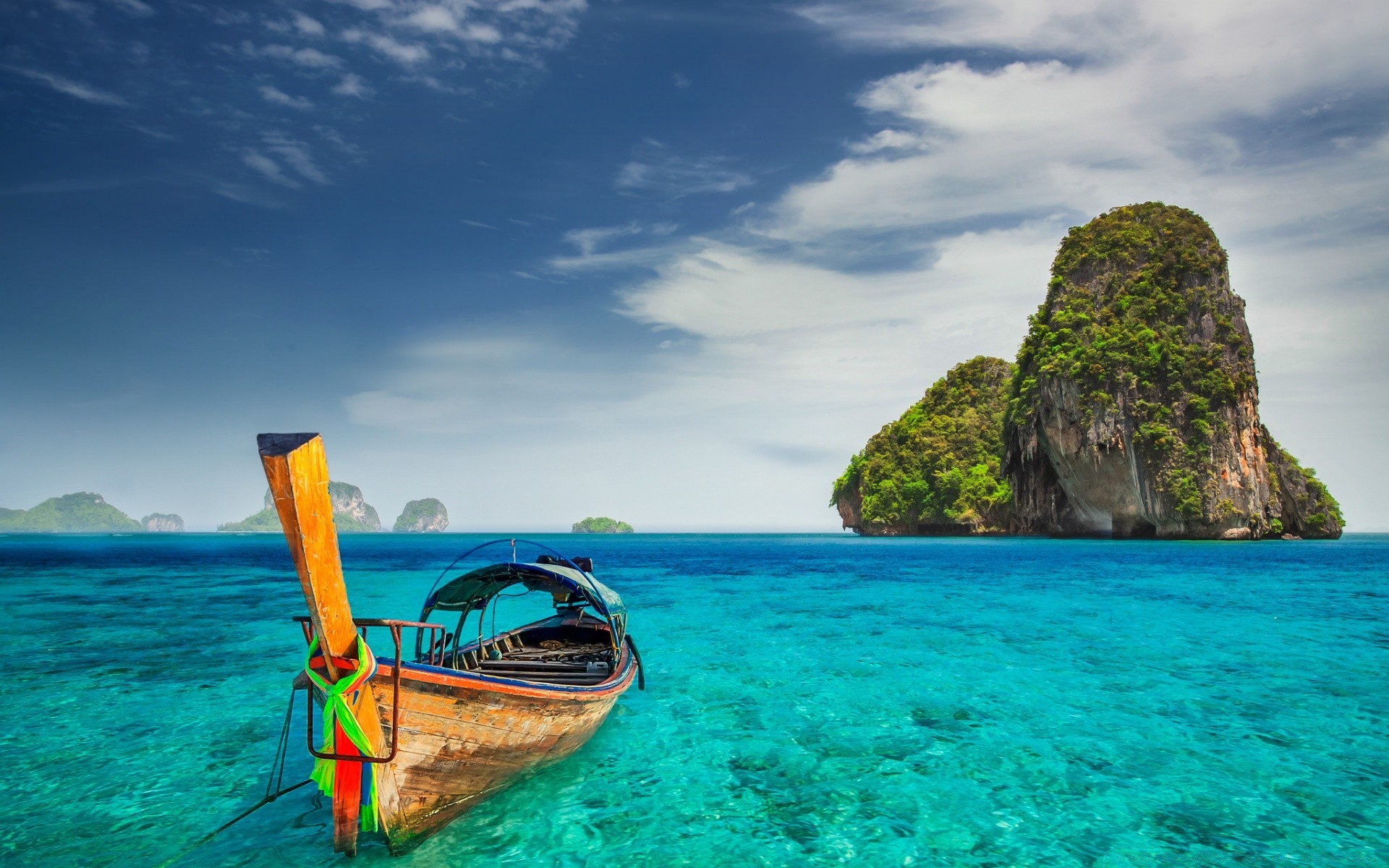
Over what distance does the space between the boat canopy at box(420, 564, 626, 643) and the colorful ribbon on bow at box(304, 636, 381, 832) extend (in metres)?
3.53

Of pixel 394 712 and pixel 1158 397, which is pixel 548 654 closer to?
pixel 394 712

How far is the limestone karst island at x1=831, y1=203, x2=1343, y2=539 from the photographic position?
61.6 m

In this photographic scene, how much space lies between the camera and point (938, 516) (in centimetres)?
9731

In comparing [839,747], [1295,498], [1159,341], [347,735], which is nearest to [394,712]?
[347,735]

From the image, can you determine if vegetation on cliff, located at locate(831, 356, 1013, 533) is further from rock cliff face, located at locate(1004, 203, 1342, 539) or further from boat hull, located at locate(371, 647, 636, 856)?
boat hull, located at locate(371, 647, 636, 856)

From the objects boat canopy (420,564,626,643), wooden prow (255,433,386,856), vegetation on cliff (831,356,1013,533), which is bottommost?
boat canopy (420,564,626,643)

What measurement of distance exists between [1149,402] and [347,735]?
73.5 meters

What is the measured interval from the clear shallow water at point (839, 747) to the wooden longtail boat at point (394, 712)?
0.53 metres

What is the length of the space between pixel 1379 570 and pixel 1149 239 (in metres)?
42.5

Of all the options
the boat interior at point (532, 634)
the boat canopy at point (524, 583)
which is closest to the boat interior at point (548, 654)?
the boat interior at point (532, 634)

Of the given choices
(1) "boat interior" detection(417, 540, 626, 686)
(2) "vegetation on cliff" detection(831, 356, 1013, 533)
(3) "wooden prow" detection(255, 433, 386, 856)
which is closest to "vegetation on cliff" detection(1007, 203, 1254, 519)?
(2) "vegetation on cliff" detection(831, 356, 1013, 533)

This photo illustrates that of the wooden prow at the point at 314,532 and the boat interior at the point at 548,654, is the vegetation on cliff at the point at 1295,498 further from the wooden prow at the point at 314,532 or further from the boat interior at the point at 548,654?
the wooden prow at the point at 314,532

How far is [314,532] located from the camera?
15.1 feet

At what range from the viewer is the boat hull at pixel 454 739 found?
5.94 m
